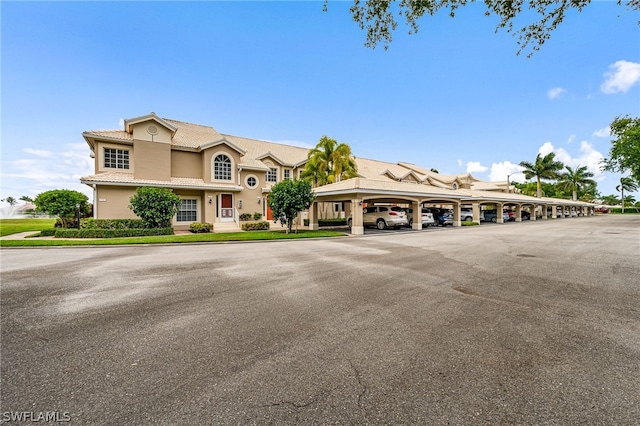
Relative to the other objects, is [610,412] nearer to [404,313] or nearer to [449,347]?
[449,347]

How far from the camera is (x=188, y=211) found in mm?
22031

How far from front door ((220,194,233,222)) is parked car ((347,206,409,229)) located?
12053mm

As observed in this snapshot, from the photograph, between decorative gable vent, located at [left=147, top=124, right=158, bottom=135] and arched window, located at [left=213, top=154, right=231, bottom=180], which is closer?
decorative gable vent, located at [left=147, top=124, right=158, bottom=135]

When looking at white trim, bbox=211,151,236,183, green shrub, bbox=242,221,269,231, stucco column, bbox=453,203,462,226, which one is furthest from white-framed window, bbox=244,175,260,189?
stucco column, bbox=453,203,462,226

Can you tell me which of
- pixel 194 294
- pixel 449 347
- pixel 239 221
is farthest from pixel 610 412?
pixel 239 221

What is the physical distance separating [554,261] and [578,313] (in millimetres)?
5607

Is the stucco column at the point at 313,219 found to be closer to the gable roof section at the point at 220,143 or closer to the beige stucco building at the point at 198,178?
the beige stucco building at the point at 198,178

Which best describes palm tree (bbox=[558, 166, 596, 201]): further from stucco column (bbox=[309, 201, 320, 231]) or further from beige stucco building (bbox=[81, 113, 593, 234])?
stucco column (bbox=[309, 201, 320, 231])

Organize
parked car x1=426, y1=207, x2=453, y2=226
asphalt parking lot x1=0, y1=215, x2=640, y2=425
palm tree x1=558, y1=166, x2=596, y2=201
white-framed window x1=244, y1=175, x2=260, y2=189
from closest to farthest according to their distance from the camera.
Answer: asphalt parking lot x1=0, y1=215, x2=640, y2=425
white-framed window x1=244, y1=175, x2=260, y2=189
parked car x1=426, y1=207, x2=453, y2=226
palm tree x1=558, y1=166, x2=596, y2=201

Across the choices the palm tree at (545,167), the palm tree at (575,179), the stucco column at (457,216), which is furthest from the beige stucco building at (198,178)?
the palm tree at (575,179)

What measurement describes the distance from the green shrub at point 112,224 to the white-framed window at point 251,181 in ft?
30.9

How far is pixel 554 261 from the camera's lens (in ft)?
29.7

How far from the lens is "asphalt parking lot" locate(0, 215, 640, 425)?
242cm

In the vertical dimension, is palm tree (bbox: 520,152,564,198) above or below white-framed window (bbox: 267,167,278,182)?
above
